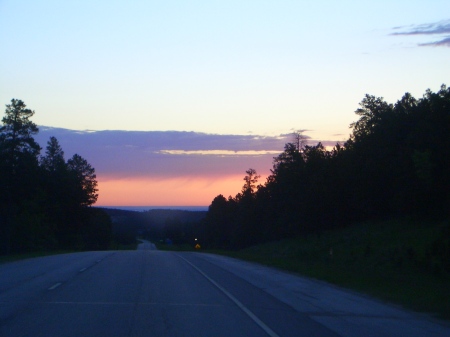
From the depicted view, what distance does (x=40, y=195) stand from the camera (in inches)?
3425

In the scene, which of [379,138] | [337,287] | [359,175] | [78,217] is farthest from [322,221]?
[337,287]

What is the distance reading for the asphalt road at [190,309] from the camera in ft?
36.6

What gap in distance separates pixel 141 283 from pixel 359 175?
197ft

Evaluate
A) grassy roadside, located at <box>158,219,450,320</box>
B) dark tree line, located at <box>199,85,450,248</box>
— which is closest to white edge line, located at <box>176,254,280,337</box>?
grassy roadside, located at <box>158,219,450,320</box>

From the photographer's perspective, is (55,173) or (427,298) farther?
(55,173)

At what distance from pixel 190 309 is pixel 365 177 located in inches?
2489

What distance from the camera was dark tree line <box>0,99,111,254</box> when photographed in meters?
62.2

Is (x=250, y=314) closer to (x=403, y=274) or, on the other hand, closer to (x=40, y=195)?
(x=403, y=274)

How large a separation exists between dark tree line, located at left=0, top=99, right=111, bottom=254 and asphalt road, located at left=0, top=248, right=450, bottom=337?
4299cm

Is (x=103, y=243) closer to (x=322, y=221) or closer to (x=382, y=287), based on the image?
(x=322, y=221)

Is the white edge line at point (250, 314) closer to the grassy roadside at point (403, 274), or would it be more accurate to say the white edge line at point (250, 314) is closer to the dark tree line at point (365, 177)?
the grassy roadside at point (403, 274)

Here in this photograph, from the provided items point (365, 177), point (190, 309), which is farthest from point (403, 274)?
point (365, 177)

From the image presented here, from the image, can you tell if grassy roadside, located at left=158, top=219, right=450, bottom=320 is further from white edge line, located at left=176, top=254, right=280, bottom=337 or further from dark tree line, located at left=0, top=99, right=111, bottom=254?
dark tree line, located at left=0, top=99, right=111, bottom=254

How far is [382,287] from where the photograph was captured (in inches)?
756
